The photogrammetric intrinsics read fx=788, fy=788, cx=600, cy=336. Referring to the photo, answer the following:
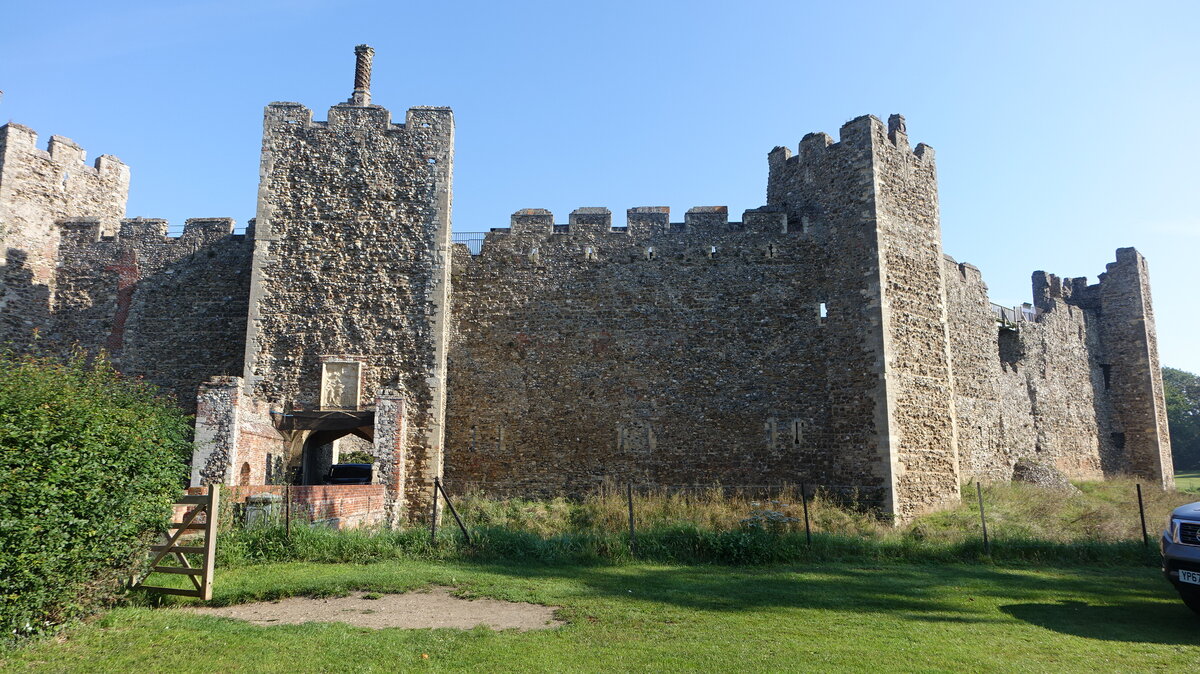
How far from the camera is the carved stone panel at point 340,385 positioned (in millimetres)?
18453

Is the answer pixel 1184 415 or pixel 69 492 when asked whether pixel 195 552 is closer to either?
pixel 69 492

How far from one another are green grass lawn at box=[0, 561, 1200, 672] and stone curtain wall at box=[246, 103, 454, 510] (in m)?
7.14

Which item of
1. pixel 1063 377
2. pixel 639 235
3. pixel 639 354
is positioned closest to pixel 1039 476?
pixel 1063 377

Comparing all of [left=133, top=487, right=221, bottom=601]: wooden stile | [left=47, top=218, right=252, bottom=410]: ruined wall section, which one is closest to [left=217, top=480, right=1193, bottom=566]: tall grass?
[left=133, top=487, right=221, bottom=601]: wooden stile

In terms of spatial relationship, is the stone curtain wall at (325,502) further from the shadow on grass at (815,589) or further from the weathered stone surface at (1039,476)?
the weathered stone surface at (1039,476)

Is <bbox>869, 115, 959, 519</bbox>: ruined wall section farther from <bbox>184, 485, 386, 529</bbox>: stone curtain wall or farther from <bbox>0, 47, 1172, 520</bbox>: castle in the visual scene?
<bbox>184, 485, 386, 529</bbox>: stone curtain wall

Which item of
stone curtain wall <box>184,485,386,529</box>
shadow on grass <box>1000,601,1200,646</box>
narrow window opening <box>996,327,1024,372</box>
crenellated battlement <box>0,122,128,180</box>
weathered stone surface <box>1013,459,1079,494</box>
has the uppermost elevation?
crenellated battlement <box>0,122,128,180</box>

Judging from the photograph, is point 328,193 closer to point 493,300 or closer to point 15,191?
point 493,300

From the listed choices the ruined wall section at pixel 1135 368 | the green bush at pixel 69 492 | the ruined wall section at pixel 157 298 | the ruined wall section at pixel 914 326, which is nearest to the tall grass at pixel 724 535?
A: the ruined wall section at pixel 914 326

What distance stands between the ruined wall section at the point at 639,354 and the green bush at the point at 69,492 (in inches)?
438

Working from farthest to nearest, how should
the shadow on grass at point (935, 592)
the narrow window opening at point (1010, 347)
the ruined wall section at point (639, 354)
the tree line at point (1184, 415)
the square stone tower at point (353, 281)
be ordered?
the tree line at point (1184, 415), the narrow window opening at point (1010, 347), the ruined wall section at point (639, 354), the square stone tower at point (353, 281), the shadow on grass at point (935, 592)

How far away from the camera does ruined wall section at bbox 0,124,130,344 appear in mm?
20328

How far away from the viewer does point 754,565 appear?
12883 millimetres

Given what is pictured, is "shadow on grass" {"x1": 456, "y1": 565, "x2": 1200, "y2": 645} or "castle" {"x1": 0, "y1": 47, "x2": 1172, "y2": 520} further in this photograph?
"castle" {"x1": 0, "y1": 47, "x2": 1172, "y2": 520}
